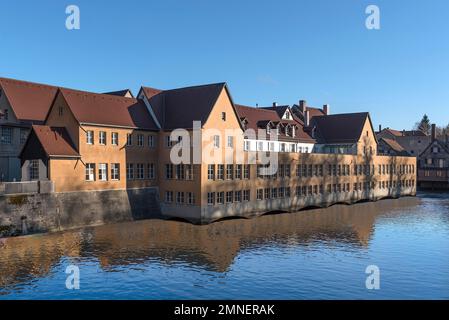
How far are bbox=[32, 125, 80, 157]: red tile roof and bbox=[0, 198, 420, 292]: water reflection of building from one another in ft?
27.3

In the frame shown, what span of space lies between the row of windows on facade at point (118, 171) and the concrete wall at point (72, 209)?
161 cm

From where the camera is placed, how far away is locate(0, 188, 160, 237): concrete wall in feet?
128

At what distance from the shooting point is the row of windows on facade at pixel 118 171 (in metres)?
45.8

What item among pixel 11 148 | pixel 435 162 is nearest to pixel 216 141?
pixel 11 148

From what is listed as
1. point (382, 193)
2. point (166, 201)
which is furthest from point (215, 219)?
point (382, 193)

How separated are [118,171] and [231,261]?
72.1ft

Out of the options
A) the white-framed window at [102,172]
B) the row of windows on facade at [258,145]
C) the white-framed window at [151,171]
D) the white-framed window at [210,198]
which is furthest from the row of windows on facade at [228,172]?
the white-framed window at [102,172]

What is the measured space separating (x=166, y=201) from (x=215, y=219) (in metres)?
6.97

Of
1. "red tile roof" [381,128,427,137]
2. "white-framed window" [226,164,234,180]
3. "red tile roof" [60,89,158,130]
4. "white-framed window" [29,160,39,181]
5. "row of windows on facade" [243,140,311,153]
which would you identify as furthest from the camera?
"red tile roof" [381,128,427,137]

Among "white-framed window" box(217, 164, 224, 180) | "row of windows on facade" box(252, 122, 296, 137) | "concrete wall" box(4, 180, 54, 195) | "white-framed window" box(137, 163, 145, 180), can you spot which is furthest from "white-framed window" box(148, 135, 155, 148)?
"row of windows on facade" box(252, 122, 296, 137)

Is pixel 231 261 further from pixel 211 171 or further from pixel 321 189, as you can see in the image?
pixel 321 189

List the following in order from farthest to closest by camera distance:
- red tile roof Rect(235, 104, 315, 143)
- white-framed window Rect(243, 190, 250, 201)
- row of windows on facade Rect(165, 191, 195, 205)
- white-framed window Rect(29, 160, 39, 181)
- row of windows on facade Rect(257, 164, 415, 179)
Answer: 1. red tile roof Rect(235, 104, 315, 143)
2. row of windows on facade Rect(257, 164, 415, 179)
3. white-framed window Rect(243, 190, 250, 201)
4. row of windows on facade Rect(165, 191, 195, 205)
5. white-framed window Rect(29, 160, 39, 181)

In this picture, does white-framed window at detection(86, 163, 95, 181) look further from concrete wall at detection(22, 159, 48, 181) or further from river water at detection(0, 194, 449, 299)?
river water at detection(0, 194, 449, 299)

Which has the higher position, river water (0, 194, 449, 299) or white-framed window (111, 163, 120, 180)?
white-framed window (111, 163, 120, 180)
